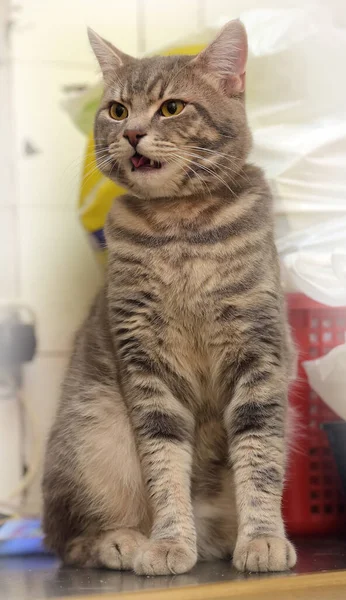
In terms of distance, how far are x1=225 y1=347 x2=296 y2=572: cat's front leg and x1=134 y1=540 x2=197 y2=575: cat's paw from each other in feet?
0.28

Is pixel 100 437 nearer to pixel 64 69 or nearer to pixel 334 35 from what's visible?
pixel 334 35

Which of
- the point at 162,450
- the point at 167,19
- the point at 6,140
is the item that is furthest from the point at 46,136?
the point at 162,450

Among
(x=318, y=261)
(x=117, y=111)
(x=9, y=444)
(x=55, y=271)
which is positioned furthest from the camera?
(x=55, y=271)

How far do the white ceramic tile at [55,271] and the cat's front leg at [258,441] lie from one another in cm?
92

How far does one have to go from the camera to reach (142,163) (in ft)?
3.78

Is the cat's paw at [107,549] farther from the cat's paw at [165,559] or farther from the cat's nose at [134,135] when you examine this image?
the cat's nose at [134,135]

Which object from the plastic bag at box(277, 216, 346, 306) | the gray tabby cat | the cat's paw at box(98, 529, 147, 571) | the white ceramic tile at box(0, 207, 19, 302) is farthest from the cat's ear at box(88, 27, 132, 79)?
the cat's paw at box(98, 529, 147, 571)

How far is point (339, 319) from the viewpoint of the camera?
1399mm

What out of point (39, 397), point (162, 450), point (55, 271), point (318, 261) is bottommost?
point (39, 397)

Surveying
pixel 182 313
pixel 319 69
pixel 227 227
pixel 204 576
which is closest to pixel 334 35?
pixel 319 69

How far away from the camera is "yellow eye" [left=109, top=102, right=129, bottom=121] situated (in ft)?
4.08

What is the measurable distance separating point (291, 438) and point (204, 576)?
1.29ft

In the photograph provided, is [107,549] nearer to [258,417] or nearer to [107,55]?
[258,417]

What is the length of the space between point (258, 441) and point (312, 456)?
0.34 m
